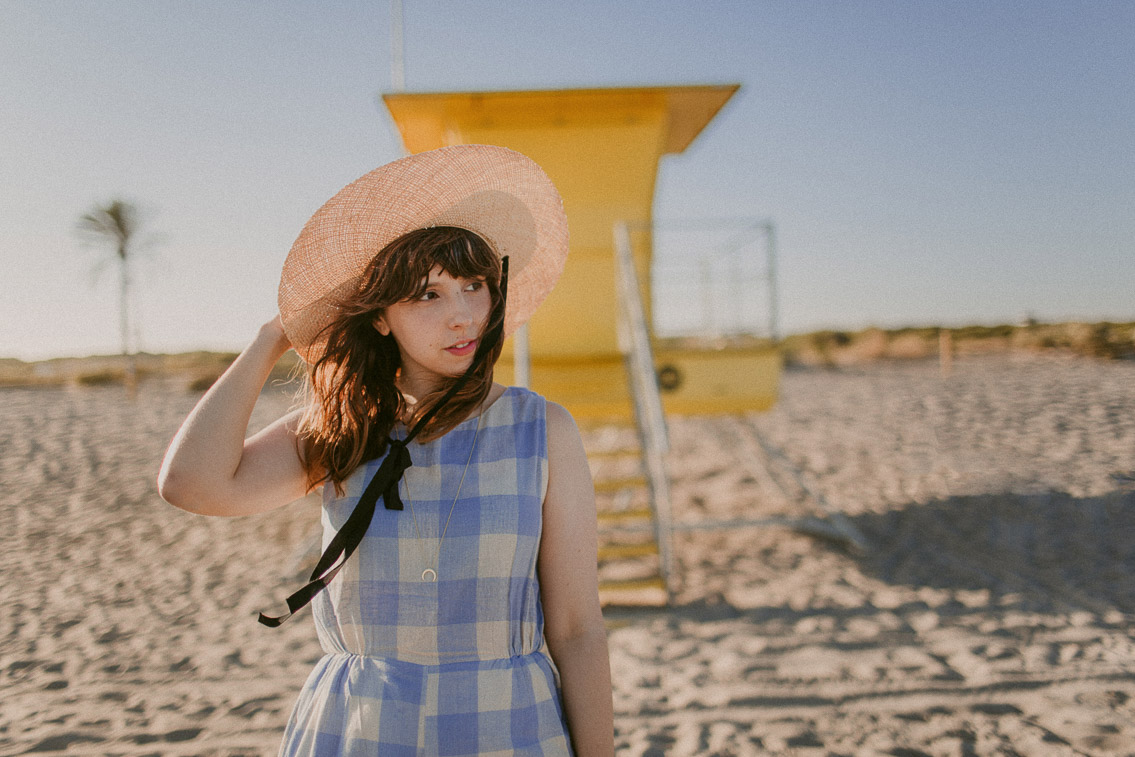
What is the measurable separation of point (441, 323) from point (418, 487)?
0.32 metres

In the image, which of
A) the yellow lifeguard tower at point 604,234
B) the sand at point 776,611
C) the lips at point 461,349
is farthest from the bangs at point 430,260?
the yellow lifeguard tower at point 604,234

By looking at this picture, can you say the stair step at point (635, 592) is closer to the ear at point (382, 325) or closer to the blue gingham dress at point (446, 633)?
the blue gingham dress at point (446, 633)

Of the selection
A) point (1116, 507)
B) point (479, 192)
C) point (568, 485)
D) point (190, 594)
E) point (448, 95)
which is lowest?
point (190, 594)

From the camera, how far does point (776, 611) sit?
436 centimetres

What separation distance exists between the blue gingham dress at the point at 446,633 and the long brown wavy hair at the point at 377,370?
13 cm

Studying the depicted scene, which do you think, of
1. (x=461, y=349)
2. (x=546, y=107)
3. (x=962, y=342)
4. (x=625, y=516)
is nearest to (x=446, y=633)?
(x=461, y=349)

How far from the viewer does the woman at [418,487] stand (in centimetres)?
115

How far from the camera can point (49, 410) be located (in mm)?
12516

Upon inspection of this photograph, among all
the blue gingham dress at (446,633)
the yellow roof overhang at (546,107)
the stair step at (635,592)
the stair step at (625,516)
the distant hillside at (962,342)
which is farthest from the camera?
the yellow roof overhang at (546,107)

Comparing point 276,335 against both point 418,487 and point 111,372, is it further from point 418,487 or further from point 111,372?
point 111,372

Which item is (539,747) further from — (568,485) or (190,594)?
(190,594)

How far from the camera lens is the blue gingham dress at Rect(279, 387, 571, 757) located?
1.14 metres

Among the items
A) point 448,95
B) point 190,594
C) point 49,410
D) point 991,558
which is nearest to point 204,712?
point 190,594

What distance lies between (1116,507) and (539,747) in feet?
21.2
